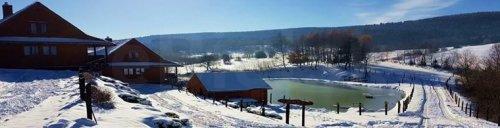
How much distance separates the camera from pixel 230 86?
51.1m

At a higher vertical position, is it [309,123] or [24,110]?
[24,110]

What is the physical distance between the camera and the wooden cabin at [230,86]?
50.5 metres

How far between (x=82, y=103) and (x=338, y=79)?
91.7 metres

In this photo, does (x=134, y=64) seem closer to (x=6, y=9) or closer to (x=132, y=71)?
(x=132, y=71)

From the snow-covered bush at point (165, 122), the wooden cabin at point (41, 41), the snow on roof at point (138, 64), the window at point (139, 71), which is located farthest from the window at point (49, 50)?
the snow-covered bush at point (165, 122)

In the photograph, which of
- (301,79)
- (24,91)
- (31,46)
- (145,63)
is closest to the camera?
(24,91)

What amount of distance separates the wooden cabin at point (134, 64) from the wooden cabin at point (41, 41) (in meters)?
9.42

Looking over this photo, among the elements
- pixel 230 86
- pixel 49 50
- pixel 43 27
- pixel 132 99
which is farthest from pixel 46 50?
pixel 230 86

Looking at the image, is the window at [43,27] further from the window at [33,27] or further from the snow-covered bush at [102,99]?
the snow-covered bush at [102,99]

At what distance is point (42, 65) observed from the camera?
36594 millimetres

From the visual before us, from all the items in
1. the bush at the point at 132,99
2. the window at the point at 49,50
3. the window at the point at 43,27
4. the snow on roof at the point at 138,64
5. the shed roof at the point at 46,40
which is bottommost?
the bush at the point at 132,99

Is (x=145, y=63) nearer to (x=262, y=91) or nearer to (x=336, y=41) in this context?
(x=262, y=91)

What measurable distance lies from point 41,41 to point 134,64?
47.7 feet

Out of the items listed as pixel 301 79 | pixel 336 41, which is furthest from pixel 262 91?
pixel 336 41
